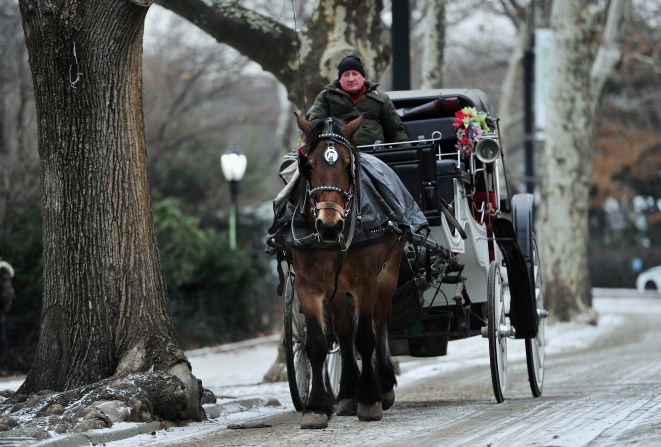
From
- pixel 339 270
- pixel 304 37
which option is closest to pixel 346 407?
Result: pixel 339 270

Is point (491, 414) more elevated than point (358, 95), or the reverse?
point (358, 95)

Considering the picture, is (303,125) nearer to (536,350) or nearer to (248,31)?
(536,350)

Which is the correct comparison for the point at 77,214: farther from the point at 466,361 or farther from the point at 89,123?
the point at 466,361

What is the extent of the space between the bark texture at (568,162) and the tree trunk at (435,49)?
3.03 meters

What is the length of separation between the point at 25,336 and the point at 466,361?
21.4ft

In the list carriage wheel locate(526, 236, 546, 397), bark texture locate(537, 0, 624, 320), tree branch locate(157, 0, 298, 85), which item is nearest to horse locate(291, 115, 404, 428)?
carriage wheel locate(526, 236, 546, 397)

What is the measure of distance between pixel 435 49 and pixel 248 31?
11975 millimetres

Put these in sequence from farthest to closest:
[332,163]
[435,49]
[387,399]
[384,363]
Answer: [435,49]
[387,399]
[384,363]
[332,163]

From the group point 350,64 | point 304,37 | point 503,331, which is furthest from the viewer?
point 304,37

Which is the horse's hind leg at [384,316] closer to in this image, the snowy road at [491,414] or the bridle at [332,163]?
the snowy road at [491,414]

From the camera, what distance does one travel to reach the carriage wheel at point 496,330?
1162cm

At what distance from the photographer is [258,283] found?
1048 inches

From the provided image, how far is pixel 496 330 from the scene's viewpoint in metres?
11.9

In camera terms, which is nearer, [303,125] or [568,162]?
[303,125]
